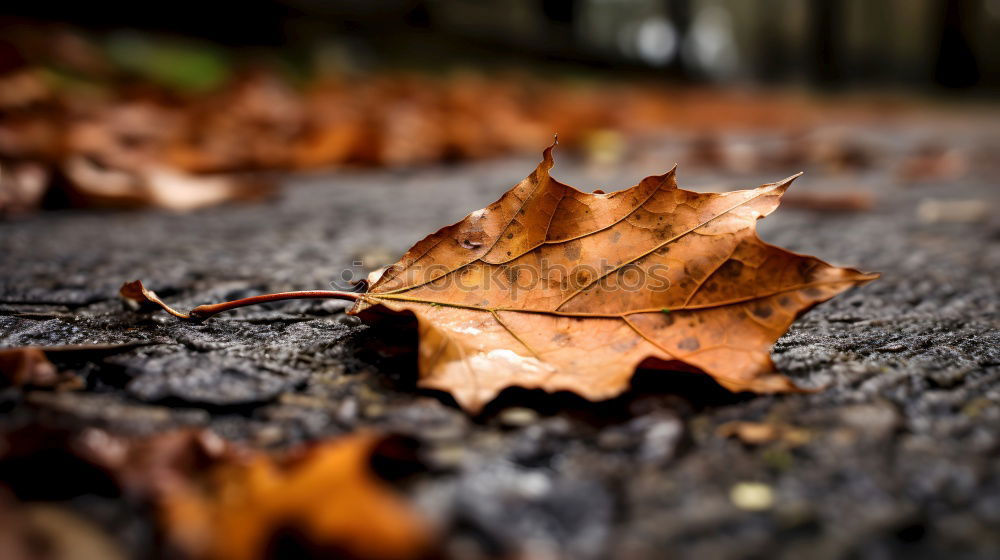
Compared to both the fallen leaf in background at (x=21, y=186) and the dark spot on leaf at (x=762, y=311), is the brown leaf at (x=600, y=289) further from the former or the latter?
the fallen leaf in background at (x=21, y=186)

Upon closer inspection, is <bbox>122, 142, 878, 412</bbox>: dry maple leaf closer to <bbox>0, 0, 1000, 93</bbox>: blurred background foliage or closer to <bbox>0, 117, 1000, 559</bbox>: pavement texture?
<bbox>0, 117, 1000, 559</bbox>: pavement texture

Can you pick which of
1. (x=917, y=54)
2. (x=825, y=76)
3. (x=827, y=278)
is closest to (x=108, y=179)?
(x=827, y=278)

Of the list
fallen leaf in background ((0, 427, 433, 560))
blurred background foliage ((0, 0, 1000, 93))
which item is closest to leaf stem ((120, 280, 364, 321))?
fallen leaf in background ((0, 427, 433, 560))

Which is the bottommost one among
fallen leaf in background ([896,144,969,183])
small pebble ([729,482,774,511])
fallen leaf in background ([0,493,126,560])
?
fallen leaf in background ([896,144,969,183])

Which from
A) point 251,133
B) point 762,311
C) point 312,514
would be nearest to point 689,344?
point 762,311

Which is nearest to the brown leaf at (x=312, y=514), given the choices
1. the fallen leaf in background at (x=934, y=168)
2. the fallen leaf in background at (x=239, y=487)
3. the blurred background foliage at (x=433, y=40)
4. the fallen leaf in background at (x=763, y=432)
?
the fallen leaf in background at (x=239, y=487)

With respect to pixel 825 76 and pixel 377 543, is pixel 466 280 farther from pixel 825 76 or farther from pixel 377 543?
pixel 825 76

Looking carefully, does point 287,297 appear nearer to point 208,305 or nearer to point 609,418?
point 208,305

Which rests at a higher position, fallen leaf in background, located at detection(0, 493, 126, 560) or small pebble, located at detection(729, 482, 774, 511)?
fallen leaf in background, located at detection(0, 493, 126, 560)

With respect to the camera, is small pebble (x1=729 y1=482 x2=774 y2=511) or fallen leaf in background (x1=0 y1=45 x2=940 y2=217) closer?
small pebble (x1=729 y1=482 x2=774 y2=511)
